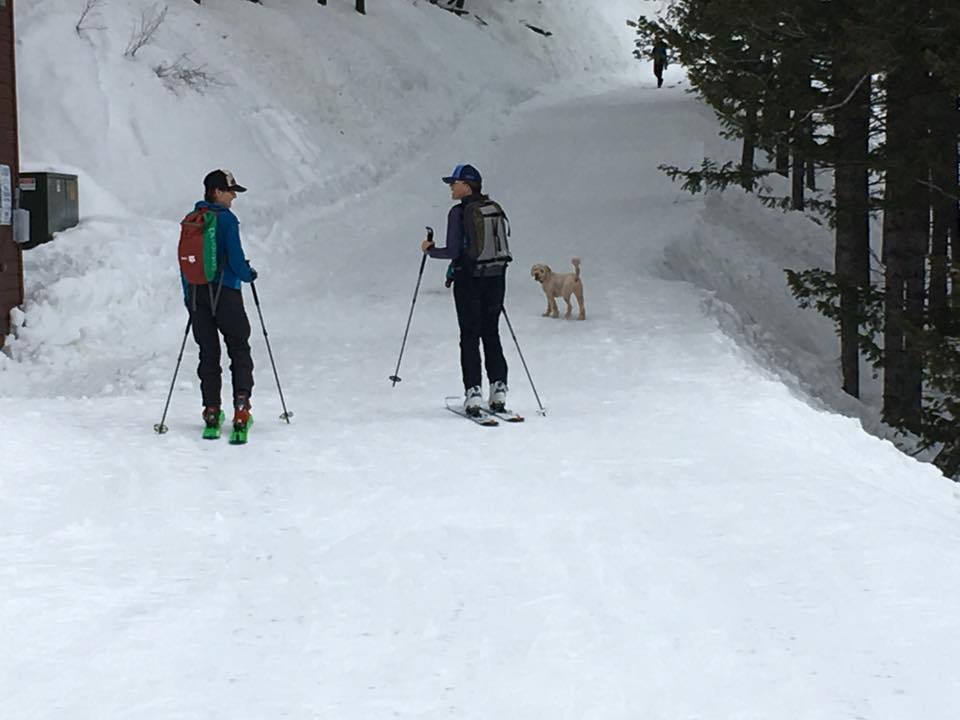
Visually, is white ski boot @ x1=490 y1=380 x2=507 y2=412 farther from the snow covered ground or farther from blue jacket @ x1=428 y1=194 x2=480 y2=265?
blue jacket @ x1=428 y1=194 x2=480 y2=265

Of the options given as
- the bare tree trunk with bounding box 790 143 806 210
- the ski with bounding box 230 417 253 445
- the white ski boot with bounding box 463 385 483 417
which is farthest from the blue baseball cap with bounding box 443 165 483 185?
the bare tree trunk with bounding box 790 143 806 210

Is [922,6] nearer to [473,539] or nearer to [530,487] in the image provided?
[530,487]

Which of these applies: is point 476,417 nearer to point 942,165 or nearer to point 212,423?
point 212,423

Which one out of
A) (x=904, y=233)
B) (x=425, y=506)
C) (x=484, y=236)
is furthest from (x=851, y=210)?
(x=425, y=506)

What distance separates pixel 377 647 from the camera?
15.5 ft

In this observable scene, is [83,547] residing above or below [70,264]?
below

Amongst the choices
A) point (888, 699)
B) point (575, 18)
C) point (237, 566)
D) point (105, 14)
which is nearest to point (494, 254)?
point (237, 566)

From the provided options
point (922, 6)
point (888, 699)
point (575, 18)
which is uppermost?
point (575, 18)

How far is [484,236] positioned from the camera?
9.51 metres

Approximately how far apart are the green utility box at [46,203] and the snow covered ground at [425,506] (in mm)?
277

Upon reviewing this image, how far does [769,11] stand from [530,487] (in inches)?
366

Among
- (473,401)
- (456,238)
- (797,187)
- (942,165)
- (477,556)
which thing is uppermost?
(797,187)

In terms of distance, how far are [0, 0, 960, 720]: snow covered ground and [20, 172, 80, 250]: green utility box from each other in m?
0.28

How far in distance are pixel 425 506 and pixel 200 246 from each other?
3084mm
